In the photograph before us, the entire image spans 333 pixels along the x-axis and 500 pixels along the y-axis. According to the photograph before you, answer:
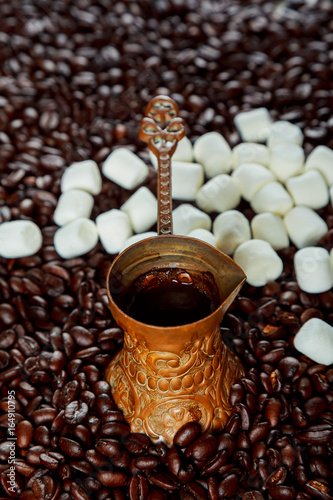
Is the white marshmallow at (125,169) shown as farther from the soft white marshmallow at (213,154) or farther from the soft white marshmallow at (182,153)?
the soft white marshmallow at (213,154)

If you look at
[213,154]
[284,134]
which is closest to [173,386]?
[213,154]

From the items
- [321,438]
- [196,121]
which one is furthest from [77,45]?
[321,438]

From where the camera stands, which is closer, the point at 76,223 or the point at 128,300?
the point at 128,300

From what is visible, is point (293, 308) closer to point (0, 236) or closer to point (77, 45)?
point (0, 236)

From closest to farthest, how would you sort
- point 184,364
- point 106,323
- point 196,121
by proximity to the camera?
point 184,364
point 106,323
point 196,121

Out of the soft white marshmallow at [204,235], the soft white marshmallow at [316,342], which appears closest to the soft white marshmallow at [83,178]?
the soft white marshmallow at [204,235]

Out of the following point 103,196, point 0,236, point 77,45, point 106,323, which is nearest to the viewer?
point 106,323
